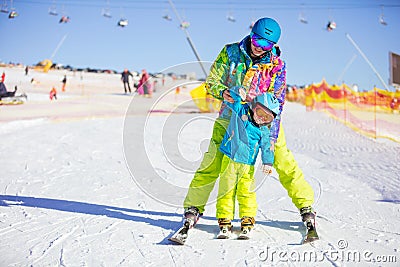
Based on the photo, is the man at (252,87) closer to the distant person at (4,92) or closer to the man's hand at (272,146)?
the man's hand at (272,146)

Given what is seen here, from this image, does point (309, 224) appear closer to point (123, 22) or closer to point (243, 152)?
point (243, 152)

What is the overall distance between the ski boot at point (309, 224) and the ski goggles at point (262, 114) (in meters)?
0.77

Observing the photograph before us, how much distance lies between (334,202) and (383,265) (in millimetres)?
1664

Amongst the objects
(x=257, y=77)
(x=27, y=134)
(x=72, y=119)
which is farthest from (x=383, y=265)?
(x=72, y=119)

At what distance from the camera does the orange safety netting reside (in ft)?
36.1

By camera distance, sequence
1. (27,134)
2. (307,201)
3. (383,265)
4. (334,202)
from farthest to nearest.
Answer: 1. (27,134)
2. (334,202)
3. (307,201)
4. (383,265)

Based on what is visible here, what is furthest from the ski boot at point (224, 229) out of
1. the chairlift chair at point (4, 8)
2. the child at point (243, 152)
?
the chairlift chair at point (4, 8)

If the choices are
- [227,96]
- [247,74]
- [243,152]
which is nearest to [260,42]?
[247,74]

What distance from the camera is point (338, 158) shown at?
23.3ft

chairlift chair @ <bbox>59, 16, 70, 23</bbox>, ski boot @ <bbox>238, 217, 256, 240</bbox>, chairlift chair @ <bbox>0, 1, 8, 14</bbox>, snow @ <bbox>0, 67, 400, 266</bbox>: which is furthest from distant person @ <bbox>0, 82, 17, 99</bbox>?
ski boot @ <bbox>238, 217, 256, 240</bbox>

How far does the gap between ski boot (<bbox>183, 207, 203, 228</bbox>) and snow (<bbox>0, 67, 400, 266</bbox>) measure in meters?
0.10

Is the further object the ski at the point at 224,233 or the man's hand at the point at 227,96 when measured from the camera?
the ski at the point at 224,233

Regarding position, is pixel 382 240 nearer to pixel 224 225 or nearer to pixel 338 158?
pixel 224 225

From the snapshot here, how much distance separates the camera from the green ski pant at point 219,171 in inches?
126
